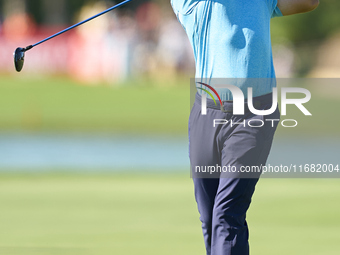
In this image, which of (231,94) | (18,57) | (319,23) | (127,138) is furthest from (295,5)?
(319,23)

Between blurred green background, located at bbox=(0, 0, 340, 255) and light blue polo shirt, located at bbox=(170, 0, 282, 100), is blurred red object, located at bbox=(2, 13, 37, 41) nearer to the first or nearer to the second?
blurred green background, located at bbox=(0, 0, 340, 255)

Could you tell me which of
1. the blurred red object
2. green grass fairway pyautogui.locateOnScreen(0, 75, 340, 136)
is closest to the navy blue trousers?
green grass fairway pyautogui.locateOnScreen(0, 75, 340, 136)

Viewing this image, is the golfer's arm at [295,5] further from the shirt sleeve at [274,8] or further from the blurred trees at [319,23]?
the blurred trees at [319,23]

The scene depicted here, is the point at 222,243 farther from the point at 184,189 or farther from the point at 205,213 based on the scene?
the point at 184,189

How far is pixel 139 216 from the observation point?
782cm

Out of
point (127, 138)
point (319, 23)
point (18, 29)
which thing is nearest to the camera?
point (127, 138)

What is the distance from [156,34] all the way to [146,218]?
63.3 feet

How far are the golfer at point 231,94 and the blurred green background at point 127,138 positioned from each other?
5.33 feet

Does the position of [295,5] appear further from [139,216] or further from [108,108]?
[108,108]

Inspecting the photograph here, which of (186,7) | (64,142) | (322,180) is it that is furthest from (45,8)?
(186,7)

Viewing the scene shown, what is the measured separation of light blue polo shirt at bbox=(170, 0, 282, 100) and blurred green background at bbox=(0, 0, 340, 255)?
207 centimetres

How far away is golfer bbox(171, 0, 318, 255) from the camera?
174 inches

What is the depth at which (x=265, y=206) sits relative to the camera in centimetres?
850

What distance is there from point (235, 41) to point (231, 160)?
71 cm
